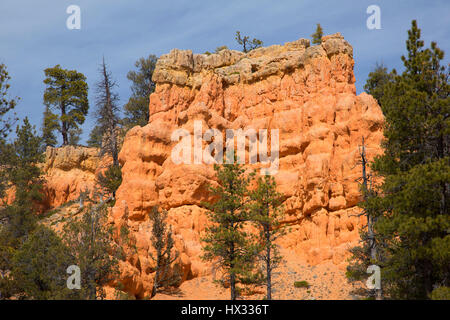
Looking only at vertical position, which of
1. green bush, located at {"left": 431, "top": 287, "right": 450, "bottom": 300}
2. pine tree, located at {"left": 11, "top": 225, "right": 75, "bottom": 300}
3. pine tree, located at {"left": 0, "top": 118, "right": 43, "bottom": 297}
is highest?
pine tree, located at {"left": 0, "top": 118, "right": 43, "bottom": 297}

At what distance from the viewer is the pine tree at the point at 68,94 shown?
60.1m

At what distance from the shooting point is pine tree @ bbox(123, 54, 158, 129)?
60875mm

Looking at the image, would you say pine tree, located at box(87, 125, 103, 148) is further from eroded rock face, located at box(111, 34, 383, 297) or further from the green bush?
the green bush

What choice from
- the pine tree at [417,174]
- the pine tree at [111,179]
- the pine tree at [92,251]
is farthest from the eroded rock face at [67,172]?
the pine tree at [417,174]

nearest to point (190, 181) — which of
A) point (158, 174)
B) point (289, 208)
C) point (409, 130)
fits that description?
point (158, 174)

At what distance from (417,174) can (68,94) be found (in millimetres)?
48648

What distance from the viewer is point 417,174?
21125 mm

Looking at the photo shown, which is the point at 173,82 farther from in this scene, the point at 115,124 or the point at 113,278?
the point at 113,278

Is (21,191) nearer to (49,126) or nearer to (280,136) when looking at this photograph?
(49,126)

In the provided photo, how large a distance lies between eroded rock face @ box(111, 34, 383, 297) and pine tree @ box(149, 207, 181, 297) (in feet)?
2.40

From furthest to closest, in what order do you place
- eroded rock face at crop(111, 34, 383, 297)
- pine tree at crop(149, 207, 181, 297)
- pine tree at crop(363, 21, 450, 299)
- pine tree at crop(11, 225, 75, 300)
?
eroded rock face at crop(111, 34, 383, 297) < pine tree at crop(149, 207, 181, 297) < pine tree at crop(11, 225, 75, 300) < pine tree at crop(363, 21, 450, 299)

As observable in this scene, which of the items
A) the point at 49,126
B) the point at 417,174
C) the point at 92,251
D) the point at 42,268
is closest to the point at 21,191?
the point at 49,126

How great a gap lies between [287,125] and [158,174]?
12352mm

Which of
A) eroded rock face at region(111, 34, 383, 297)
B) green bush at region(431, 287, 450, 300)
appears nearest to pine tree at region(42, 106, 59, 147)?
eroded rock face at region(111, 34, 383, 297)
